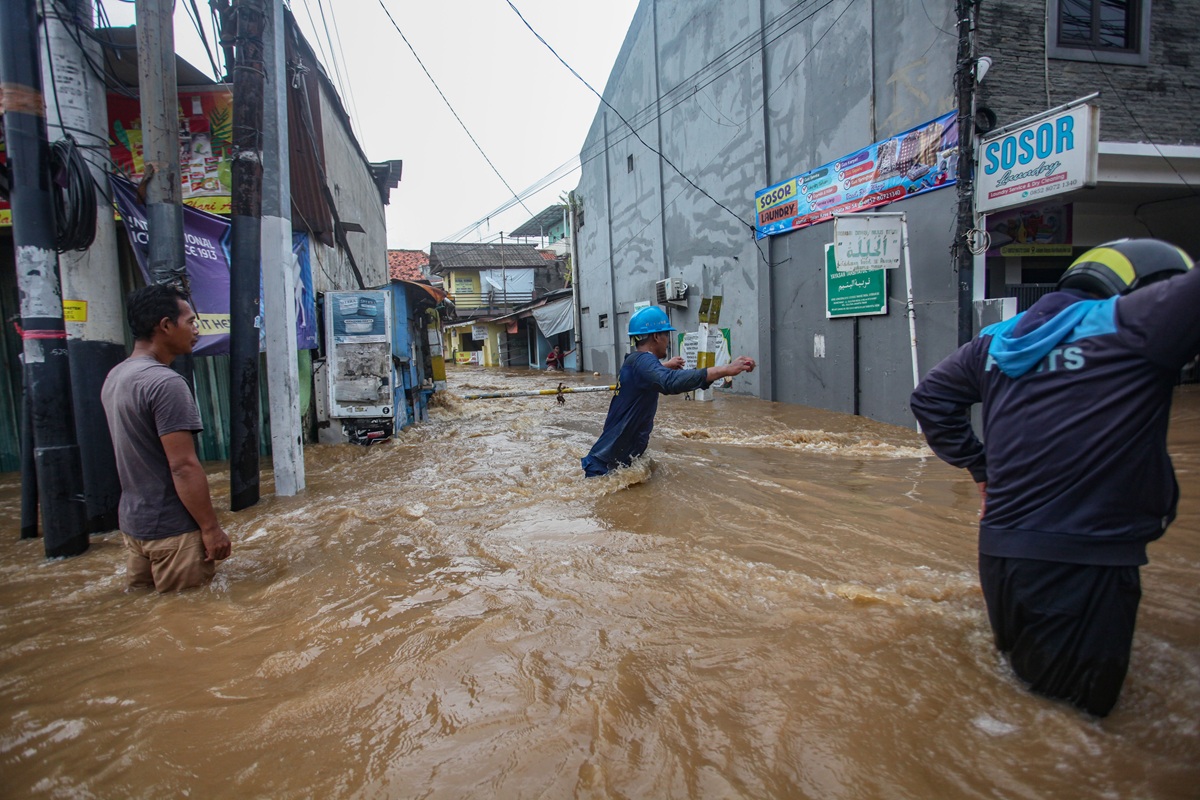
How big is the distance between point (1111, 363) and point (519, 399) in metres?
13.8

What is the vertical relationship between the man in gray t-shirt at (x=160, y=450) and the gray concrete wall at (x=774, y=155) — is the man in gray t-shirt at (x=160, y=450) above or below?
below

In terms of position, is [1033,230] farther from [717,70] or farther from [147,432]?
[147,432]

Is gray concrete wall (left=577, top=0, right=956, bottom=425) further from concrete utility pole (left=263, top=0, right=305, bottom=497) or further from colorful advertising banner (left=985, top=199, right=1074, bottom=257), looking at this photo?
concrete utility pole (left=263, top=0, right=305, bottom=497)

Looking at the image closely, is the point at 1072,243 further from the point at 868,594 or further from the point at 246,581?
the point at 246,581

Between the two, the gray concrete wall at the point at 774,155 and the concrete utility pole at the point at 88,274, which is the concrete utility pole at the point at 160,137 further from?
the gray concrete wall at the point at 774,155

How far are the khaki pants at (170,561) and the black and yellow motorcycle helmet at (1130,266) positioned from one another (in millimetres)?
3779

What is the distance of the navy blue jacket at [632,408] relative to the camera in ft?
14.2

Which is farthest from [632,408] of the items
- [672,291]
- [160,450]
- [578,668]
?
[672,291]

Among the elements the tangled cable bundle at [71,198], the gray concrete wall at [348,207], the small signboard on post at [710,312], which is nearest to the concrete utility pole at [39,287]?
the tangled cable bundle at [71,198]

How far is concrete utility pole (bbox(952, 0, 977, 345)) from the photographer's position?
717cm

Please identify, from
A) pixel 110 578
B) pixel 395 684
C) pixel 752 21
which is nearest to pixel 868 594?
pixel 395 684

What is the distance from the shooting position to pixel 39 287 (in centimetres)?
386

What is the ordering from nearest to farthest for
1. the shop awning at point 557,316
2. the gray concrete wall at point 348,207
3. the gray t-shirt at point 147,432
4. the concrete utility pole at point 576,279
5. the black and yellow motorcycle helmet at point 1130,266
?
the black and yellow motorcycle helmet at point 1130,266 < the gray t-shirt at point 147,432 < the gray concrete wall at point 348,207 < the concrete utility pole at point 576,279 < the shop awning at point 557,316

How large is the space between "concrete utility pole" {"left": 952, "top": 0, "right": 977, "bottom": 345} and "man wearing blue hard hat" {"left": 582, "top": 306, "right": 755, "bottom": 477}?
14.9 feet
